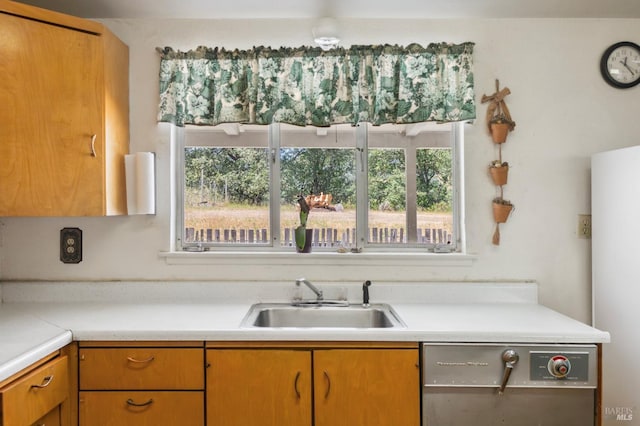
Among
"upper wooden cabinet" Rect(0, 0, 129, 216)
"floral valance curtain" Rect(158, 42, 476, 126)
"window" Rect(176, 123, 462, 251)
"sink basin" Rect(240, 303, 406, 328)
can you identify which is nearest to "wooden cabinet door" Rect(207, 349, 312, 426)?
"sink basin" Rect(240, 303, 406, 328)

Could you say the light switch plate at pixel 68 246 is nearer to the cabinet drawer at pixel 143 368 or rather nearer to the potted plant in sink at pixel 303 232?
the cabinet drawer at pixel 143 368

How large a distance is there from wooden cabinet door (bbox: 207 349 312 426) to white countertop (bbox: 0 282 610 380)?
11cm

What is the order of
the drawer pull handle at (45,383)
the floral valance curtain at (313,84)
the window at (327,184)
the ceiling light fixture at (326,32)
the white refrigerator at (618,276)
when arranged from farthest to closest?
the window at (327,184), the floral valance curtain at (313,84), the ceiling light fixture at (326,32), the white refrigerator at (618,276), the drawer pull handle at (45,383)

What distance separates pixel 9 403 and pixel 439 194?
2.11 m

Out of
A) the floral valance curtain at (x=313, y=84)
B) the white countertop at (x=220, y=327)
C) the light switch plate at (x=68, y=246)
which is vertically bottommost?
the white countertop at (x=220, y=327)

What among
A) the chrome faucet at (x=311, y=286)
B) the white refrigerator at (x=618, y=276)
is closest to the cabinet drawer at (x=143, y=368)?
the chrome faucet at (x=311, y=286)

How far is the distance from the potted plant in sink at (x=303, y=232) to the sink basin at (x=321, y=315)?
1.03 feet

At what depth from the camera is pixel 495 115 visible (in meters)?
2.46

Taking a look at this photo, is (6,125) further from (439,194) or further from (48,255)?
(439,194)

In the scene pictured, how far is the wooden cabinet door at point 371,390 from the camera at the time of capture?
187 cm

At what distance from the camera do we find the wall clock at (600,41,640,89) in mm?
2451

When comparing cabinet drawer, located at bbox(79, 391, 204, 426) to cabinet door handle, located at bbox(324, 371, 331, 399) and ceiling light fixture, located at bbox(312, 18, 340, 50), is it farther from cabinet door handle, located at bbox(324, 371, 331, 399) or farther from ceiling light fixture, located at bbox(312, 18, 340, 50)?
ceiling light fixture, located at bbox(312, 18, 340, 50)

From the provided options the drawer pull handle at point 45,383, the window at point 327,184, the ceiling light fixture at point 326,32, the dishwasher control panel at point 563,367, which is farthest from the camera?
the window at point 327,184

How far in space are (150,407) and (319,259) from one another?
107 centimetres
